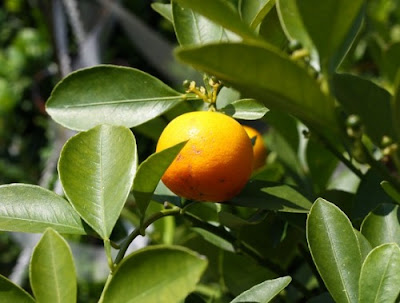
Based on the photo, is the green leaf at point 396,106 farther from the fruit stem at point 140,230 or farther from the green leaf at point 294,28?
the fruit stem at point 140,230

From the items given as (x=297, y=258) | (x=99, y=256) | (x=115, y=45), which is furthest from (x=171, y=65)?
(x=297, y=258)

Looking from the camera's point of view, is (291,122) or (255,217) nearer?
(255,217)

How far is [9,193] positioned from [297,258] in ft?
1.55

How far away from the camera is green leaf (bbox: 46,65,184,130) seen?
514 mm

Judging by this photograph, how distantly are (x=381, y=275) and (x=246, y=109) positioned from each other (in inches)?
6.6

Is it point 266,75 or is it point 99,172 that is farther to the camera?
point 99,172

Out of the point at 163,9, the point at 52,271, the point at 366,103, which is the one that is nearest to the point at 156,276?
the point at 52,271

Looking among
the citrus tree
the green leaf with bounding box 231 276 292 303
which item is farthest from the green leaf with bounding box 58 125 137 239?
the green leaf with bounding box 231 276 292 303

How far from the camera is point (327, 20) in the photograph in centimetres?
36

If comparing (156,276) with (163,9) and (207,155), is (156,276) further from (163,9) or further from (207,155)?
(163,9)

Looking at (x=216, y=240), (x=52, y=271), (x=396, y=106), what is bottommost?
(x=216, y=240)

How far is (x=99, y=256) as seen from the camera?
113 cm

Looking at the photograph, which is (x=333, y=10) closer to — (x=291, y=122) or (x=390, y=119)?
(x=390, y=119)

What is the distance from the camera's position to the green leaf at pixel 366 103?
0.43 metres
